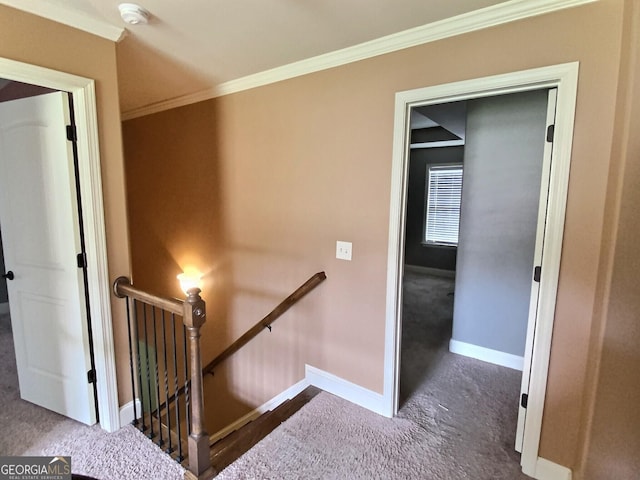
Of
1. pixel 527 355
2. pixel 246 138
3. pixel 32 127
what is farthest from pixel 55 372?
pixel 527 355

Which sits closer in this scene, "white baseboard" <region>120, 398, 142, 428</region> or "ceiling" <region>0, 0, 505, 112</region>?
"ceiling" <region>0, 0, 505, 112</region>

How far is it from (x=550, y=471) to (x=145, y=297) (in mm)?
2370

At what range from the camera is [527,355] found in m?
1.78

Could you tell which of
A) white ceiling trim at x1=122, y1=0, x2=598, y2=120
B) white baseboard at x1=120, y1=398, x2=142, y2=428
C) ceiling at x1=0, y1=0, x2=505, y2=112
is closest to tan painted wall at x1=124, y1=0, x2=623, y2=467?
white ceiling trim at x1=122, y1=0, x2=598, y2=120

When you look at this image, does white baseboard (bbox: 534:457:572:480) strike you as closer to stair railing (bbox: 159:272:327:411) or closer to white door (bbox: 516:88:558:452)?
white door (bbox: 516:88:558:452)

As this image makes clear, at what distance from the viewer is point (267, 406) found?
3049mm

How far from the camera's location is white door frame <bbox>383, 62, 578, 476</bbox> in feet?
5.16

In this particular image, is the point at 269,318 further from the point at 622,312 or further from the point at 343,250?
the point at 622,312

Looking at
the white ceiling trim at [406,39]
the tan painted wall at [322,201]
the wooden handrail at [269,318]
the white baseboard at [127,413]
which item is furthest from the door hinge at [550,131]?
the white baseboard at [127,413]

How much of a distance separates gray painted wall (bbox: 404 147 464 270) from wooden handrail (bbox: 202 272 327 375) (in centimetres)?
400

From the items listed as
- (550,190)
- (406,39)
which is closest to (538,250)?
(550,190)

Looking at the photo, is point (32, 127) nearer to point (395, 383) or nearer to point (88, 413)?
point (88, 413)

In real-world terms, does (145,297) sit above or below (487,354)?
above

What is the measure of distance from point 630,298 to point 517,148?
5.99 feet
